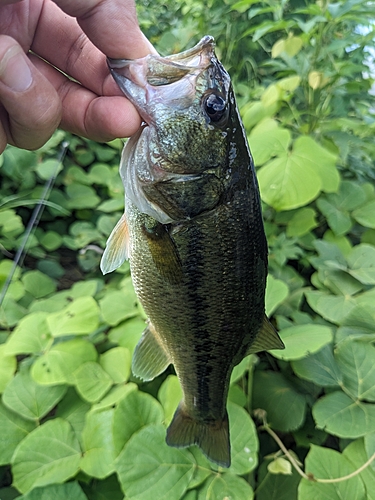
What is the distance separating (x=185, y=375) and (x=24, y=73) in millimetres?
843

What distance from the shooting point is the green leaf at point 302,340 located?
1253 mm

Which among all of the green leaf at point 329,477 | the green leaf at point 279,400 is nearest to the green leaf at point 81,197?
the green leaf at point 279,400

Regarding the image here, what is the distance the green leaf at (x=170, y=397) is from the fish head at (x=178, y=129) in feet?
2.23

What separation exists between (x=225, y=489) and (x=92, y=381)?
0.58 meters

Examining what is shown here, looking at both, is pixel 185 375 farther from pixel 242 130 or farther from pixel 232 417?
pixel 242 130

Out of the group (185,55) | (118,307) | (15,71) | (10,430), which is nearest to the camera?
(15,71)

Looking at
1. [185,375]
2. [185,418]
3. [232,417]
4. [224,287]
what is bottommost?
[232,417]

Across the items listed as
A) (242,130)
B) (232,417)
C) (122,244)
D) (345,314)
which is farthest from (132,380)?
(242,130)

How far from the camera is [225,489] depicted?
115 cm

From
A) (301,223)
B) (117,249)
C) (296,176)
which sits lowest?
(301,223)

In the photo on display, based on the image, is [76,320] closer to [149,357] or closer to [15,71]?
[149,357]

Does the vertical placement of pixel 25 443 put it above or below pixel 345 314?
above

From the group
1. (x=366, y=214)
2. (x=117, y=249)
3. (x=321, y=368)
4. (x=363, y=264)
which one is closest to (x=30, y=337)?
(x=117, y=249)

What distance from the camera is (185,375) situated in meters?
1.10
